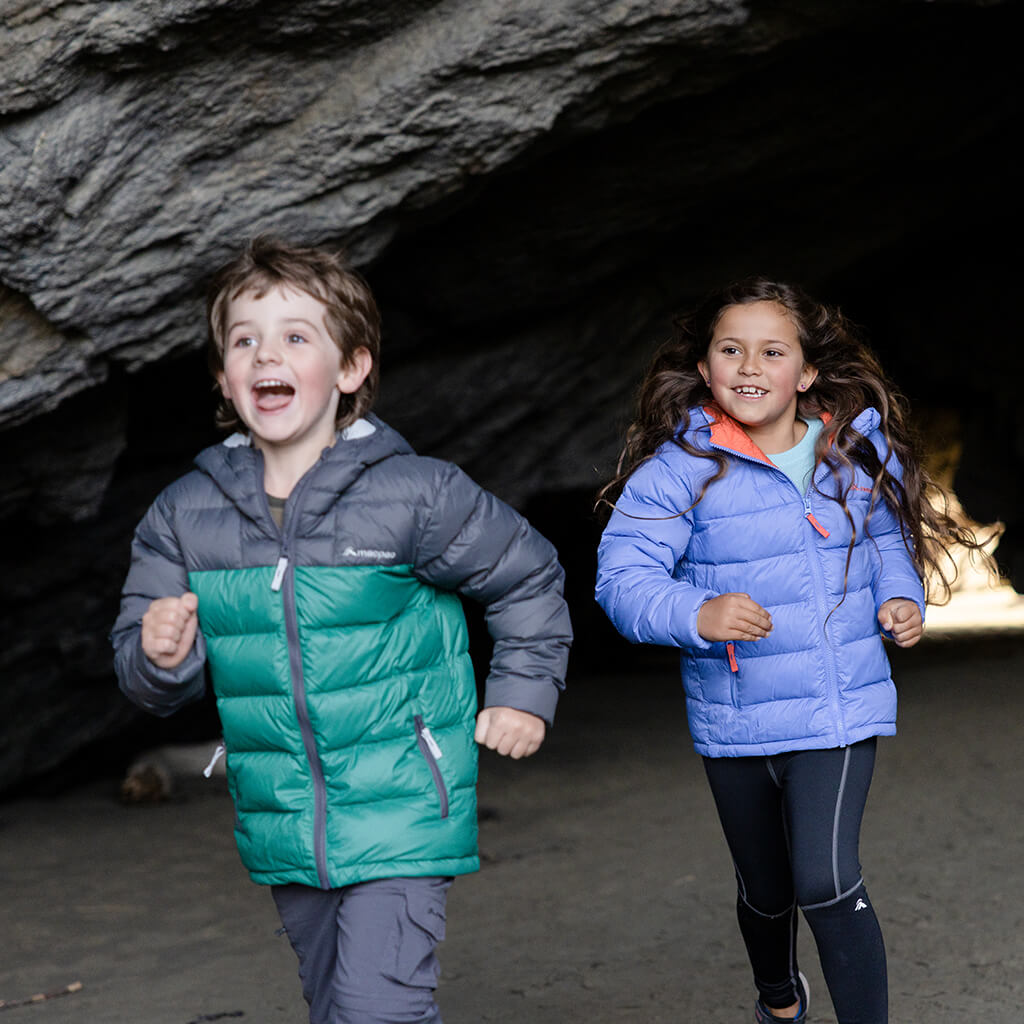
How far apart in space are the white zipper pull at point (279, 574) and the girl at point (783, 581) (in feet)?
2.15

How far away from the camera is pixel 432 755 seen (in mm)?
2289

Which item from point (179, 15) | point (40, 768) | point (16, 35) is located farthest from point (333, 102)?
point (40, 768)

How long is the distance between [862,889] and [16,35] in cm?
286

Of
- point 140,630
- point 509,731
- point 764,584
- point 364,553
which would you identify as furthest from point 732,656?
point 140,630

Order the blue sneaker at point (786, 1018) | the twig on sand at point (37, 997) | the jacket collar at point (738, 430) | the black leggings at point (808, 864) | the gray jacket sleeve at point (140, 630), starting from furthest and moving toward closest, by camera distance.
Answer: the twig on sand at point (37, 997)
the blue sneaker at point (786, 1018)
the jacket collar at point (738, 430)
the black leggings at point (808, 864)
the gray jacket sleeve at point (140, 630)

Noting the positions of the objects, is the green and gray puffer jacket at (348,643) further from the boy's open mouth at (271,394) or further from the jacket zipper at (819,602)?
the jacket zipper at (819,602)

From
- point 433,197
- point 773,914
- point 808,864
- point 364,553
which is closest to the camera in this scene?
point 364,553

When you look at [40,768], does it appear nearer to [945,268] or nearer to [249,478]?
[249,478]

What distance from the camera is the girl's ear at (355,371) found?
2.49 metres

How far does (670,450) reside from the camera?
8.91ft

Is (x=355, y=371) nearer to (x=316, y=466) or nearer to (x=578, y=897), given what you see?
(x=316, y=466)

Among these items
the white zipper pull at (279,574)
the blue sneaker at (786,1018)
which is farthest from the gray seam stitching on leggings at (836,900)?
the white zipper pull at (279,574)

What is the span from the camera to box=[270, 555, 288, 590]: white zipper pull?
2270 mm

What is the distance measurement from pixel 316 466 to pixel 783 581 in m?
0.96
